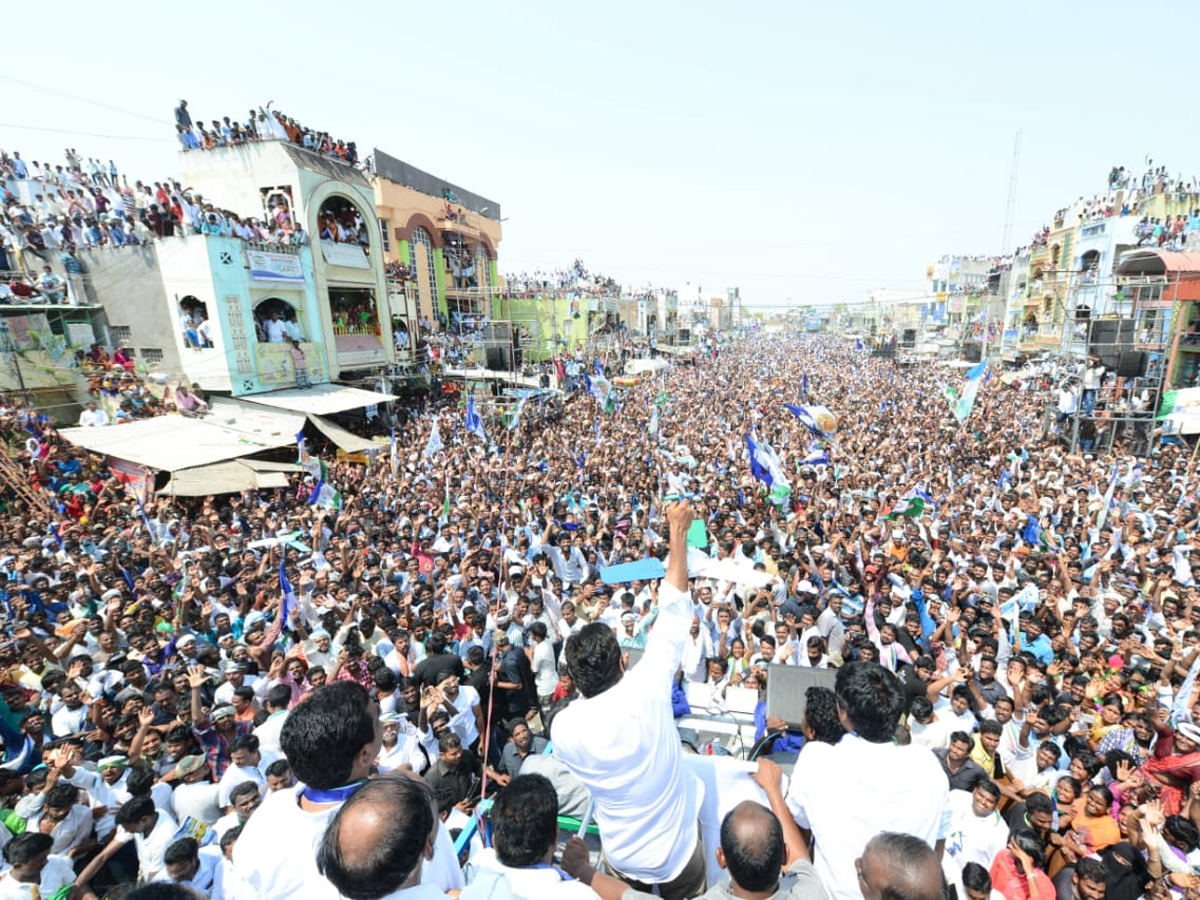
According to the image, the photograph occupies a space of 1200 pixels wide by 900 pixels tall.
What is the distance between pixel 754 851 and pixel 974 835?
2.57 metres

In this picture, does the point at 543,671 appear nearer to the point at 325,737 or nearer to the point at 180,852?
the point at 180,852

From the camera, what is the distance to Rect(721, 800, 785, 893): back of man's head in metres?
1.68

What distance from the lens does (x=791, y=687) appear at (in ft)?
11.5

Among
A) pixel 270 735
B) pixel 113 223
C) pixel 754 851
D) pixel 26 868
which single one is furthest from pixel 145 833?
pixel 113 223

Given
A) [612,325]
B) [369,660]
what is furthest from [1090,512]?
[612,325]

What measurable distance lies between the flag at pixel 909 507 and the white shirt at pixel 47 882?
9753 mm

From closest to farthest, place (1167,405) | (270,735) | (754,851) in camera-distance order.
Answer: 1. (754,851)
2. (270,735)
3. (1167,405)

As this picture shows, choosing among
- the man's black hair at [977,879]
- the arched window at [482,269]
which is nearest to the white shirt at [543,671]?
the man's black hair at [977,879]

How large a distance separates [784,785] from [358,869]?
5.82ft

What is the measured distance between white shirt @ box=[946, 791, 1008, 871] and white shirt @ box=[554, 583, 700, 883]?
7.09 feet

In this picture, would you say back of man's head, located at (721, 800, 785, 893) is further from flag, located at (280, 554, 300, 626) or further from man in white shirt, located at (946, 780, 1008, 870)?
flag, located at (280, 554, 300, 626)

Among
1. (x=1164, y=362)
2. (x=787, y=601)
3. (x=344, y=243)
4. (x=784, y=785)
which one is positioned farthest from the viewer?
(x=344, y=243)

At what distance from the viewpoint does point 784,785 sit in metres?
2.56

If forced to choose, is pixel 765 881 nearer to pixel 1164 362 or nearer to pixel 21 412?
pixel 21 412
